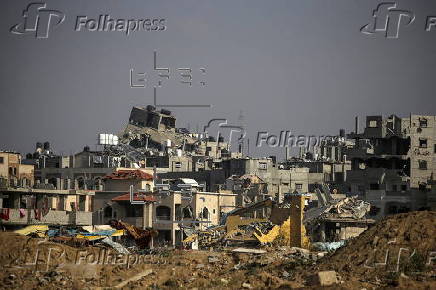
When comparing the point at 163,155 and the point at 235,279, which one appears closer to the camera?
the point at 235,279

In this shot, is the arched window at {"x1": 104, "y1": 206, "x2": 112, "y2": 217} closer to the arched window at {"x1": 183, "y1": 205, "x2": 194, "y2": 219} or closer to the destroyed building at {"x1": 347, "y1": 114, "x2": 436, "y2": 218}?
the arched window at {"x1": 183, "y1": 205, "x2": 194, "y2": 219}

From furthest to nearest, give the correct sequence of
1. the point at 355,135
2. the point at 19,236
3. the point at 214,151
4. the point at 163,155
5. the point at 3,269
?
the point at 214,151 → the point at 163,155 → the point at 355,135 → the point at 19,236 → the point at 3,269

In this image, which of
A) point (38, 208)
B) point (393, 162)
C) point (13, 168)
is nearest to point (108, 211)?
point (38, 208)

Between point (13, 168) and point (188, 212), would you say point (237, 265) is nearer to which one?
point (188, 212)

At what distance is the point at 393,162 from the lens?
71.7m

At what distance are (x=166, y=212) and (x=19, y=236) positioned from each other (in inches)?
865

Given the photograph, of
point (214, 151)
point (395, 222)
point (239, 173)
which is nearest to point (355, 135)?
point (239, 173)

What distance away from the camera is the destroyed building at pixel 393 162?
61.7 metres

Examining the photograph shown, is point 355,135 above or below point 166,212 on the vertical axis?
above

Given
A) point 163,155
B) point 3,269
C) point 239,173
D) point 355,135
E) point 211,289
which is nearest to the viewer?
point 211,289

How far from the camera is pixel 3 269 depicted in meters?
34.8

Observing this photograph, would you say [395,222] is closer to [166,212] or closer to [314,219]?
[314,219]

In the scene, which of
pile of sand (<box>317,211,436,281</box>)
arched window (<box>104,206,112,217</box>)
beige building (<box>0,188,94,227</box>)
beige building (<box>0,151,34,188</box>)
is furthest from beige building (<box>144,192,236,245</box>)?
pile of sand (<box>317,211,436,281</box>)

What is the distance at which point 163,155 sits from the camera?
88312mm
